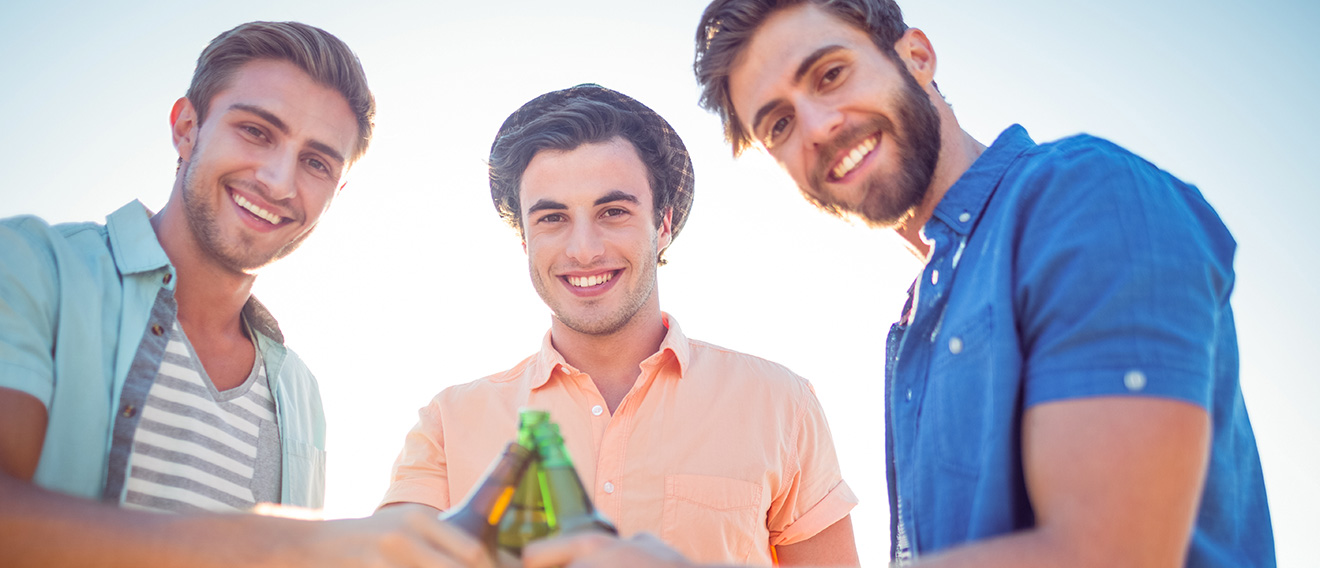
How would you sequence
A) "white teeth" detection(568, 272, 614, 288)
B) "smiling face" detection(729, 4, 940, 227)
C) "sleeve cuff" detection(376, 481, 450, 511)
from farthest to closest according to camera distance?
"white teeth" detection(568, 272, 614, 288), "sleeve cuff" detection(376, 481, 450, 511), "smiling face" detection(729, 4, 940, 227)

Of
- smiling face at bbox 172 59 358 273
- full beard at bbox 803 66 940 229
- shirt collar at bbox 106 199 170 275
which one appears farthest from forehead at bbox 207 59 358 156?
full beard at bbox 803 66 940 229

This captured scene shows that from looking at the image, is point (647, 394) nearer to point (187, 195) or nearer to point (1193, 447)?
point (187, 195)

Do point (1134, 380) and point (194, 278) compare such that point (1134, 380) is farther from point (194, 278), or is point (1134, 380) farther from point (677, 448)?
point (194, 278)

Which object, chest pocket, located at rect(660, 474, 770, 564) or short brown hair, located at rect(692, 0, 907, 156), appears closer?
short brown hair, located at rect(692, 0, 907, 156)

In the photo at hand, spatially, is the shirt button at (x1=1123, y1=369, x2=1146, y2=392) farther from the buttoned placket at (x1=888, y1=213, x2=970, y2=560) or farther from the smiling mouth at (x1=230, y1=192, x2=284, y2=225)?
the smiling mouth at (x1=230, y1=192, x2=284, y2=225)

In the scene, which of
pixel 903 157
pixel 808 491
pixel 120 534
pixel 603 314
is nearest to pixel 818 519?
pixel 808 491

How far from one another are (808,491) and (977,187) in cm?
199

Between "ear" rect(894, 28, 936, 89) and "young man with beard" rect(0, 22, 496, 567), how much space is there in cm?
252

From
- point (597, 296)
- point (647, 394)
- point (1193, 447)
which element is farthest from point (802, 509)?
point (1193, 447)

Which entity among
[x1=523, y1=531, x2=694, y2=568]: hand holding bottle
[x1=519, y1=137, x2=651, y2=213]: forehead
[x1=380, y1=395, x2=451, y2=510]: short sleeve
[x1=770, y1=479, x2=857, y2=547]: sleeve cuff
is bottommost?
[x1=770, y1=479, x2=857, y2=547]: sleeve cuff

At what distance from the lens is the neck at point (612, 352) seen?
13.4ft

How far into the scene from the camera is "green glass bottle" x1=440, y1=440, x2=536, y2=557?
5.19 ft

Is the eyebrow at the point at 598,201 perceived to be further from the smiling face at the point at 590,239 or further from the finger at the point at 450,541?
the finger at the point at 450,541

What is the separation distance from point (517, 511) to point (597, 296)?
7.66ft
